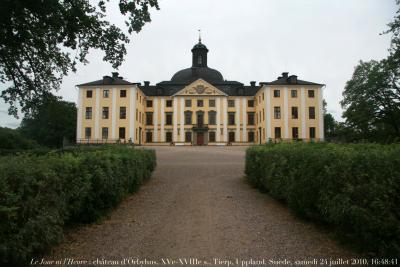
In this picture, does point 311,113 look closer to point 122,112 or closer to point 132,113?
point 132,113

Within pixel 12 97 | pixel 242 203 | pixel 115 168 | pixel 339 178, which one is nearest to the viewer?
pixel 339 178

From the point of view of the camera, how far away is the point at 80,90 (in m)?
43.7

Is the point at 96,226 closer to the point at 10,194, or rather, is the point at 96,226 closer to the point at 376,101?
the point at 10,194

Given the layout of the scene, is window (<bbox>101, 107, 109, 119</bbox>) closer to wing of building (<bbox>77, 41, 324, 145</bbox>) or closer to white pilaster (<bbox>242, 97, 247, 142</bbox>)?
wing of building (<bbox>77, 41, 324, 145</bbox>)

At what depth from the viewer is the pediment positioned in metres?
47.1

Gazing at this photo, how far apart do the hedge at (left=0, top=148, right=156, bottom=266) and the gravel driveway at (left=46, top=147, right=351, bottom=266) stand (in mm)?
490

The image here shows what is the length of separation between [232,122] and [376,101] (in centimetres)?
2114

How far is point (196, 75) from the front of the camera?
171 ft

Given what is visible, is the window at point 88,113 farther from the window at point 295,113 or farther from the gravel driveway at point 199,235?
the gravel driveway at point 199,235

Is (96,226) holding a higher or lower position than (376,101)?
lower

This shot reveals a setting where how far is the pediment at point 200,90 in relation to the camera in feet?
155

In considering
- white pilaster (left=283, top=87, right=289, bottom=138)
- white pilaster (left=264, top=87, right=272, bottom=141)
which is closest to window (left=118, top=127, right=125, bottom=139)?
white pilaster (left=264, top=87, right=272, bottom=141)

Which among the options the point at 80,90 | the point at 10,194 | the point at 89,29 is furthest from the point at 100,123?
the point at 10,194

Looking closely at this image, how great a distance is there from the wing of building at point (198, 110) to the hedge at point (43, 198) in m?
35.2
